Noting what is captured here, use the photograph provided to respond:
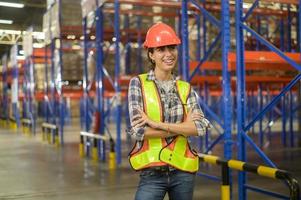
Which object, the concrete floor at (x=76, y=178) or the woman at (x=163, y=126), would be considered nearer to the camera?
the woman at (x=163, y=126)

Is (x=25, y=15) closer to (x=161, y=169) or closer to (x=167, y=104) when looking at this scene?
(x=167, y=104)

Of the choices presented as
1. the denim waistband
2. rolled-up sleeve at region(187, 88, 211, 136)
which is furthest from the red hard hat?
the denim waistband

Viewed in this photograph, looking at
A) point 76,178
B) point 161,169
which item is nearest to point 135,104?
point 161,169

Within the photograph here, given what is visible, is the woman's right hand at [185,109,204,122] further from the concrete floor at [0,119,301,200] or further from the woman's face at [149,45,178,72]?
the concrete floor at [0,119,301,200]

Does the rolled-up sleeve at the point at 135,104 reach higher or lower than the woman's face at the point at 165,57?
lower

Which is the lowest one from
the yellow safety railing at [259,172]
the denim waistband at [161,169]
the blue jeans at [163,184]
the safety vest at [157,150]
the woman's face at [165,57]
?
the yellow safety railing at [259,172]

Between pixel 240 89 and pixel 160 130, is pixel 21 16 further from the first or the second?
pixel 160 130

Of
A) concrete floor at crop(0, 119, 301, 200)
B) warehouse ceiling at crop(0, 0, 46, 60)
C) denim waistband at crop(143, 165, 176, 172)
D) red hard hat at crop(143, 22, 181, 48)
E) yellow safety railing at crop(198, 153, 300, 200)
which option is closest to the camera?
denim waistband at crop(143, 165, 176, 172)

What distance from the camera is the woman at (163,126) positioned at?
8.68ft

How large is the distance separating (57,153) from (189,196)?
1023cm

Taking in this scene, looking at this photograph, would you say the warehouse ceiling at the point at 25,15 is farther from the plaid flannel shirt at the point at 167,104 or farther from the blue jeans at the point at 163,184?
the blue jeans at the point at 163,184

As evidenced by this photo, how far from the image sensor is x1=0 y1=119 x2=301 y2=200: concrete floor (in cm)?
707

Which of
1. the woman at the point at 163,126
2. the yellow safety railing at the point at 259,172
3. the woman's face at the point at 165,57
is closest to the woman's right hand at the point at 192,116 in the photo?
the woman at the point at 163,126

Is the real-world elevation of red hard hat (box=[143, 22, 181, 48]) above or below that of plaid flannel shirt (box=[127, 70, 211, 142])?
above
